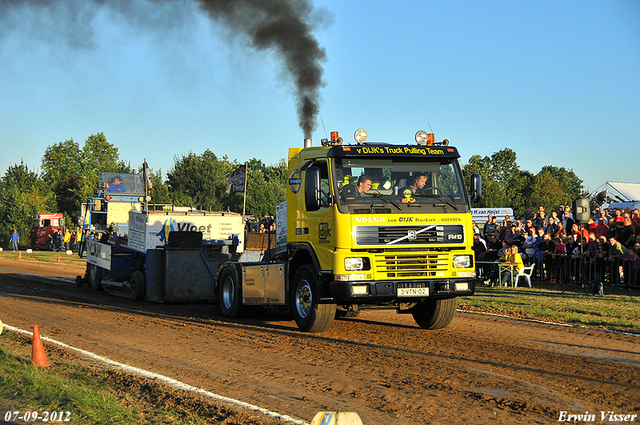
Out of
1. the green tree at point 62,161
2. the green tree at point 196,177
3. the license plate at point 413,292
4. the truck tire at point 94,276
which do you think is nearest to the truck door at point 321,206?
the license plate at point 413,292

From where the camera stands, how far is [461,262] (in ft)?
32.7

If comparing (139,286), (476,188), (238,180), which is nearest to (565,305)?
(476,188)

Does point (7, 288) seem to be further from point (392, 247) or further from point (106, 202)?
point (392, 247)

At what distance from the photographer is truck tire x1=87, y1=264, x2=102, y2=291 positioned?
730 inches

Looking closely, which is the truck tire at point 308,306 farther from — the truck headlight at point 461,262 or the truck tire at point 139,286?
the truck tire at point 139,286

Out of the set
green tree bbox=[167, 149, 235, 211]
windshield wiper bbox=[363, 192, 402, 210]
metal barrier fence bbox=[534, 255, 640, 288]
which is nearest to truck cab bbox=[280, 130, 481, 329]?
windshield wiper bbox=[363, 192, 402, 210]

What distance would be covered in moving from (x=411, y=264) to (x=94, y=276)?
12230mm

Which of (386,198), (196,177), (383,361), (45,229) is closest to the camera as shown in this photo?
(383,361)

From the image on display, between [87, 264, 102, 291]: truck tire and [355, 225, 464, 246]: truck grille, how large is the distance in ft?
37.2

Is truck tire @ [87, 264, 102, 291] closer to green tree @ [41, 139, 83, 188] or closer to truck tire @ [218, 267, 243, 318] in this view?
truck tire @ [218, 267, 243, 318]

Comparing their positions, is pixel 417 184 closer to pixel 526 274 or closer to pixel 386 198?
pixel 386 198

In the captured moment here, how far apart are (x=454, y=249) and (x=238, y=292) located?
465 centimetres

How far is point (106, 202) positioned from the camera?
23016mm

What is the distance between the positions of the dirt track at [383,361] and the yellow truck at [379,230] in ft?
2.11
